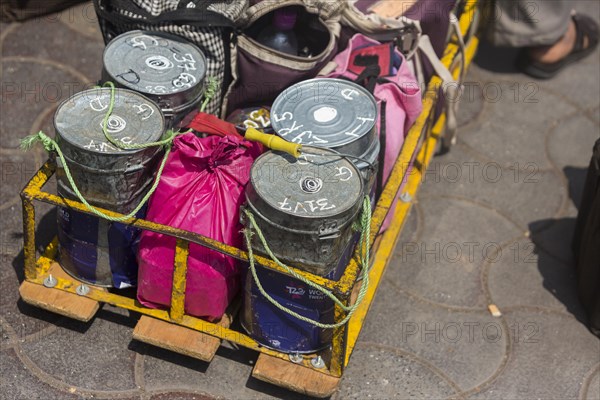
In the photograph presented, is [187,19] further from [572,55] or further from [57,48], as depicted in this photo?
[572,55]

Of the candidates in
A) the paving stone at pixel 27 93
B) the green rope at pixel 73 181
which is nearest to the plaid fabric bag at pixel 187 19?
the green rope at pixel 73 181

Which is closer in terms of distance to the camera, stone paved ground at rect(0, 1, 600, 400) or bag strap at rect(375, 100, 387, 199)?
stone paved ground at rect(0, 1, 600, 400)

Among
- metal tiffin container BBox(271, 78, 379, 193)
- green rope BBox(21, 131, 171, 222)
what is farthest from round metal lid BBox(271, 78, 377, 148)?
green rope BBox(21, 131, 171, 222)

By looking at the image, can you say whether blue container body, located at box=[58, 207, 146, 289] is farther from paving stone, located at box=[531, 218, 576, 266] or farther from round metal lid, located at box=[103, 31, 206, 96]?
paving stone, located at box=[531, 218, 576, 266]

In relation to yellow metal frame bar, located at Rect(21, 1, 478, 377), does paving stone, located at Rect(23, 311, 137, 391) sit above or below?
below

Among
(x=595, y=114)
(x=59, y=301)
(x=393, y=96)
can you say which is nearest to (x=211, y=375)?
(x=59, y=301)

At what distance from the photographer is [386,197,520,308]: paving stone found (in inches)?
163

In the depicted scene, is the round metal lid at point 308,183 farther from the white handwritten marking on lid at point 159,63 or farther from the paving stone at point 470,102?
the paving stone at point 470,102

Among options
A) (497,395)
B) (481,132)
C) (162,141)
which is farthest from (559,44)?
(162,141)

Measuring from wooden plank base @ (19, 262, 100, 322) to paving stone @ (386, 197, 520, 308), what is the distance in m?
1.45

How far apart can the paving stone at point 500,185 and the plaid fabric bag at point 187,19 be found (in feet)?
4.76

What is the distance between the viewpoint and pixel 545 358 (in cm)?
388

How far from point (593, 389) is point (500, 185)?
4.34 feet

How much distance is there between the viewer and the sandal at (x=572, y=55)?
5488 mm
